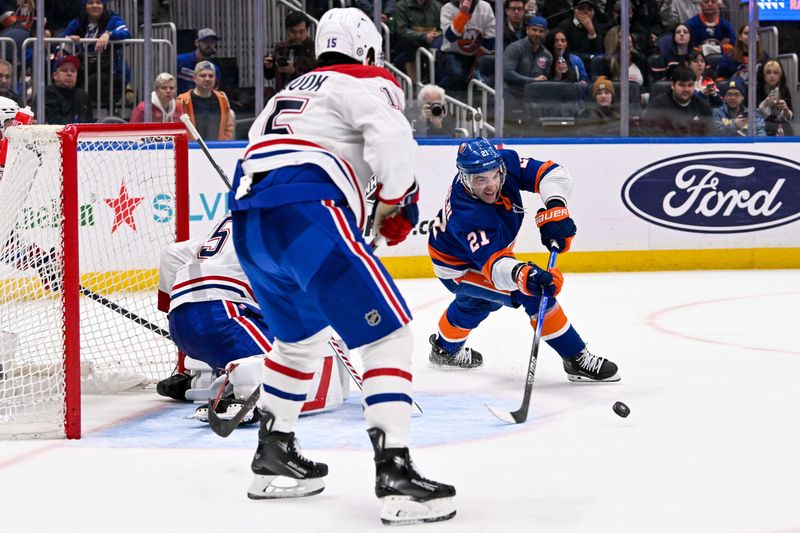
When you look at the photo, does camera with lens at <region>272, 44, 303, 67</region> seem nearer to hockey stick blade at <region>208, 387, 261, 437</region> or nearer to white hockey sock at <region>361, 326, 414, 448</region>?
hockey stick blade at <region>208, 387, 261, 437</region>

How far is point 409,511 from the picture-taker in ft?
8.09

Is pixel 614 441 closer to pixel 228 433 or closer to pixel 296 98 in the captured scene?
pixel 228 433

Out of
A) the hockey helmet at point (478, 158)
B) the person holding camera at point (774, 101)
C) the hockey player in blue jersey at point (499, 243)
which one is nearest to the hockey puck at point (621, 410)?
the hockey player in blue jersey at point (499, 243)

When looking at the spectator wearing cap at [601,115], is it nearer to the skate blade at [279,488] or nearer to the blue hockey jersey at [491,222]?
the blue hockey jersey at [491,222]

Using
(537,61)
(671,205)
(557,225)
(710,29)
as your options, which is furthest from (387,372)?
(710,29)

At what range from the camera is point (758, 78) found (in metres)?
7.80

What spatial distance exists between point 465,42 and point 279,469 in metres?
5.37

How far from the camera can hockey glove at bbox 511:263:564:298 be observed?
3.91 m

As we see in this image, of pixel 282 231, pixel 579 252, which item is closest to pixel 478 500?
pixel 282 231

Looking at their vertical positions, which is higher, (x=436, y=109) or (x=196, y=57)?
(x=196, y=57)

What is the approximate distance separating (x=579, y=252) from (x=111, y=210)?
357 centimetres

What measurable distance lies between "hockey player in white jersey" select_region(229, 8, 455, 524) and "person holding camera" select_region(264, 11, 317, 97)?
4.70m

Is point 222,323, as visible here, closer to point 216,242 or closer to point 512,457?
point 216,242

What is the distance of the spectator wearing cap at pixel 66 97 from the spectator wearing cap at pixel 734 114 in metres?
3.93
